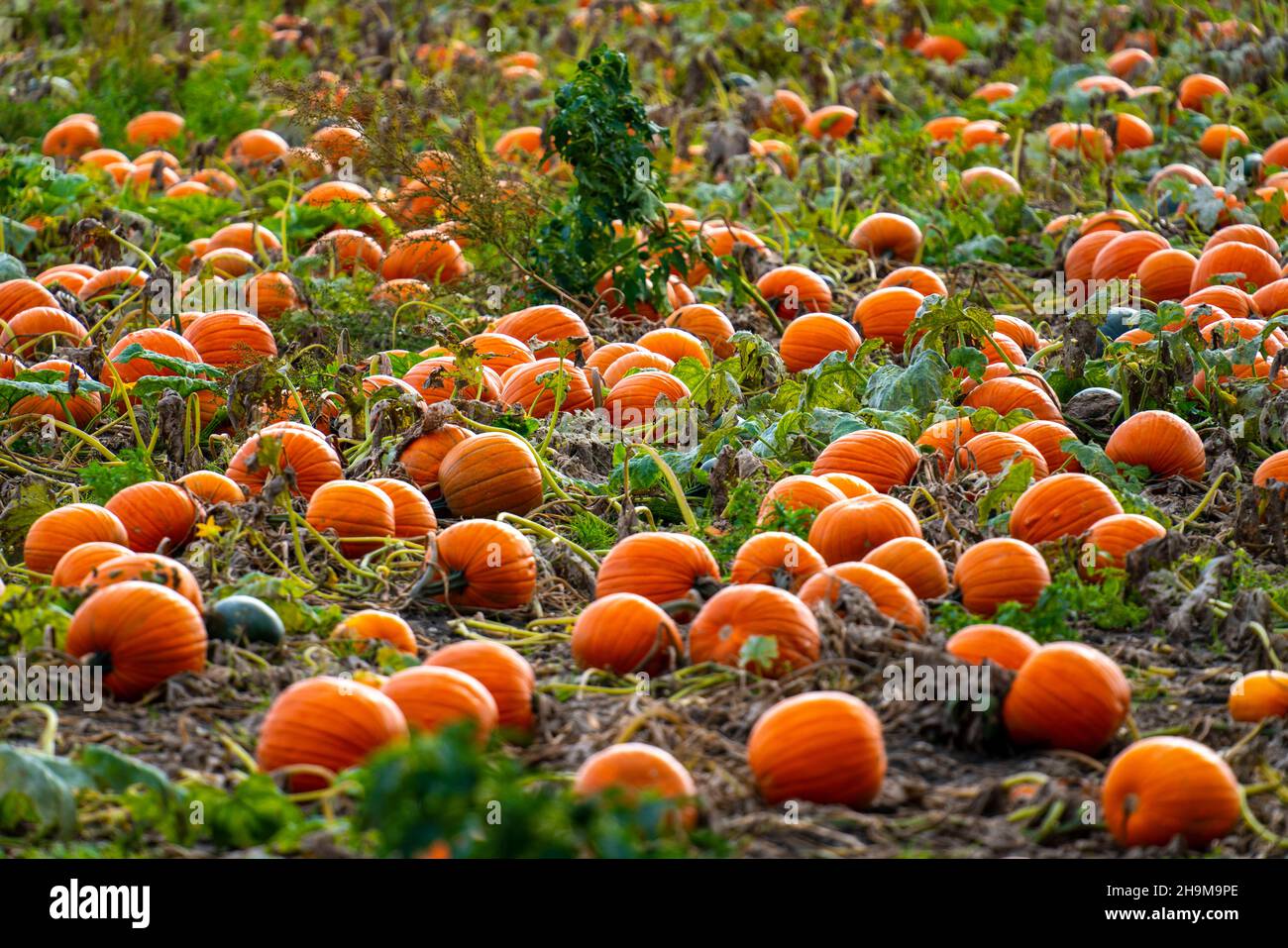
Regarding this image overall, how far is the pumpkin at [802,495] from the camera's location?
4598 millimetres

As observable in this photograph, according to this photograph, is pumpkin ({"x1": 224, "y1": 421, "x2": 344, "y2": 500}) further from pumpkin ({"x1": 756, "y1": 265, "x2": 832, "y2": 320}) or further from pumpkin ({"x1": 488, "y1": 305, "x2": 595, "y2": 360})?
pumpkin ({"x1": 756, "y1": 265, "x2": 832, "y2": 320})

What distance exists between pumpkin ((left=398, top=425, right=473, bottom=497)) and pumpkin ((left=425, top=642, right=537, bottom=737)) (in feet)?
4.73

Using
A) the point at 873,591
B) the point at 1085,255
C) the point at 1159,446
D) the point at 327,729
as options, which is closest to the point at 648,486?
the point at 873,591

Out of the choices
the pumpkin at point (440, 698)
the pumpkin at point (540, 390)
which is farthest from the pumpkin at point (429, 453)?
the pumpkin at point (440, 698)

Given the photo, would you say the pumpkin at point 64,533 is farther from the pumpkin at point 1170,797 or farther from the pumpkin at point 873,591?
the pumpkin at point 1170,797

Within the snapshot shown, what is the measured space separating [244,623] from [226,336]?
2.30m

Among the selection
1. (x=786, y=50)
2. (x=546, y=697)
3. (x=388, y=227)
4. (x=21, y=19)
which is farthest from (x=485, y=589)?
(x=21, y=19)

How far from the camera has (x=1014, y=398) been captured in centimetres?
543

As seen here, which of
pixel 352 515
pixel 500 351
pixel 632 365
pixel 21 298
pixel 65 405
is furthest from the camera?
pixel 21 298

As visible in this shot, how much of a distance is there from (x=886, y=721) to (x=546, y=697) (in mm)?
772

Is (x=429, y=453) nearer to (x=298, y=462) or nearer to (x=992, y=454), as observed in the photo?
(x=298, y=462)

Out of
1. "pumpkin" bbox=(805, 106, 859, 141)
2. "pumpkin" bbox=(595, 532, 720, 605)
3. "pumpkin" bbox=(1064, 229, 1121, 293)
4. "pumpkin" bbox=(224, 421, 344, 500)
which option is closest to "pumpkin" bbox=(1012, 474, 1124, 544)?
"pumpkin" bbox=(595, 532, 720, 605)

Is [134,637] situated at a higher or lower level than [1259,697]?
higher

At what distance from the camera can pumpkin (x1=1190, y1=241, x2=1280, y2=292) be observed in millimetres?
6672
